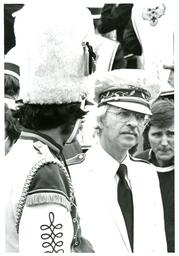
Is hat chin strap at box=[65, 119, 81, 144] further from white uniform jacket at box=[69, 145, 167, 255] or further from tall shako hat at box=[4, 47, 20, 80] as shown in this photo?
tall shako hat at box=[4, 47, 20, 80]

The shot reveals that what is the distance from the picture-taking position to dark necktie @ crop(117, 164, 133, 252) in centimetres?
234

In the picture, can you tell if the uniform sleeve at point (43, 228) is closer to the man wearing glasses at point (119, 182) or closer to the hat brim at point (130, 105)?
the man wearing glasses at point (119, 182)

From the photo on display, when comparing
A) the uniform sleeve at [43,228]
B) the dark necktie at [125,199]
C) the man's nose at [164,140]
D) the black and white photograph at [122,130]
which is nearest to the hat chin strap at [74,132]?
the black and white photograph at [122,130]

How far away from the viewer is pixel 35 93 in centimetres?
191

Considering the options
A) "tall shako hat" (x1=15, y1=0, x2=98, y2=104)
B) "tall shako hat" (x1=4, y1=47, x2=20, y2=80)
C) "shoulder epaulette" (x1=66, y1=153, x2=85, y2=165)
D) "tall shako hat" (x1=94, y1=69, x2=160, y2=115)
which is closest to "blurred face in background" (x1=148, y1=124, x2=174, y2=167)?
"tall shako hat" (x1=94, y1=69, x2=160, y2=115)

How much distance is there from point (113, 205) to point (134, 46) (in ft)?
2.20

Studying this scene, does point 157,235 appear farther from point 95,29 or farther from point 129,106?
point 95,29

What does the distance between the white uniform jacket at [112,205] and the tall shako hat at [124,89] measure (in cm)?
21

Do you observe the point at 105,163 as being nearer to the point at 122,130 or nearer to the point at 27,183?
the point at 122,130

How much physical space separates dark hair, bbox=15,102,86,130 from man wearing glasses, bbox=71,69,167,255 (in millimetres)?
420

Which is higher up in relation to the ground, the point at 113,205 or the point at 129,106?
the point at 129,106

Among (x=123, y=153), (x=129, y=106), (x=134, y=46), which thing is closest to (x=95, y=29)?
(x=134, y=46)

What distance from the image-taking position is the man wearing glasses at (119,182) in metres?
2.31

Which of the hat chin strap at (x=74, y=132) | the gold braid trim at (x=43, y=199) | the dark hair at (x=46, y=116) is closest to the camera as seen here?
the gold braid trim at (x=43, y=199)
